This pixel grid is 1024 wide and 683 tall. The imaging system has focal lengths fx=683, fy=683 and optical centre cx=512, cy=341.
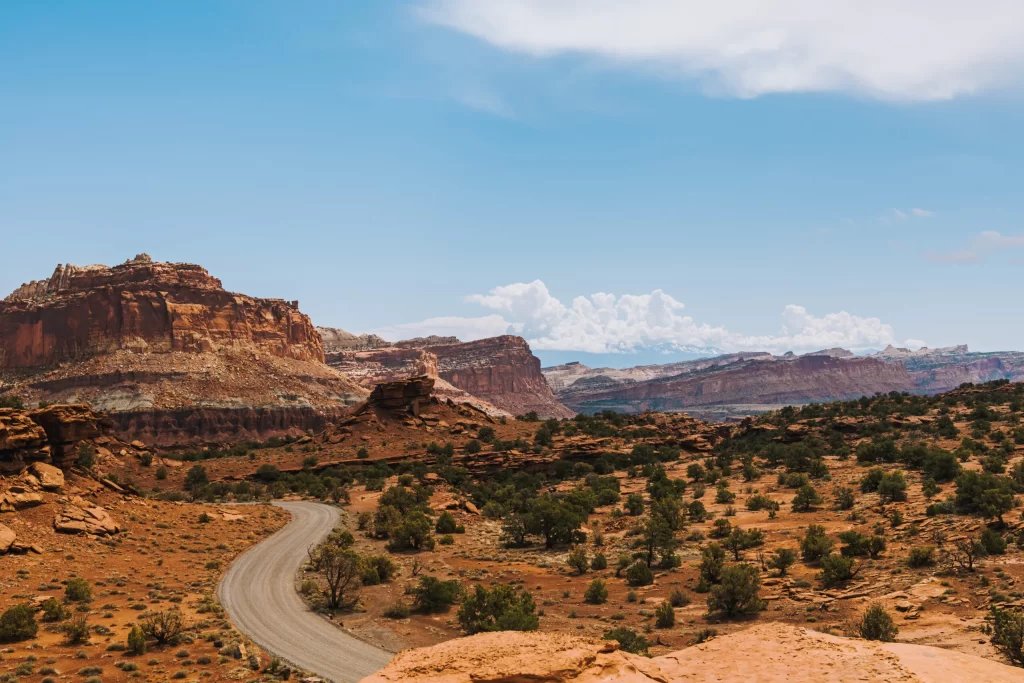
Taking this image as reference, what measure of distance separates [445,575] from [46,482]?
2392 centimetres

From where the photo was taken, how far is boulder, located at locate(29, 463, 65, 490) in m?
39.7

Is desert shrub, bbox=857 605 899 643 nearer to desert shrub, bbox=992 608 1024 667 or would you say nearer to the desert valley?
the desert valley

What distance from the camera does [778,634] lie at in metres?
9.80

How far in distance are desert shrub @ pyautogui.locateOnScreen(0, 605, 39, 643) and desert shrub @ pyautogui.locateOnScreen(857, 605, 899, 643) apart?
28.8 m

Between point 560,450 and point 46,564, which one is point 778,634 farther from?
point 560,450

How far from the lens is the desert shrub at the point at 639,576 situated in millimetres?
Answer: 33219

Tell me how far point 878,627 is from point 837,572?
843 cm

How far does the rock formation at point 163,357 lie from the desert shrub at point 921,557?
110598 millimetres

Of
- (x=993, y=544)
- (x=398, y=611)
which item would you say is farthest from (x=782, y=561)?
(x=398, y=611)

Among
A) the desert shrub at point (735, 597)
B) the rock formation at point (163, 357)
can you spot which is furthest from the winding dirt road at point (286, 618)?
the rock formation at point (163, 357)

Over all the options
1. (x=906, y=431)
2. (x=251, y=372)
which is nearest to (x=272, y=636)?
(x=906, y=431)

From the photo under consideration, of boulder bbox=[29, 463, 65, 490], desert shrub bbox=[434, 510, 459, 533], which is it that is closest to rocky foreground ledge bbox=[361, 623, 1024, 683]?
boulder bbox=[29, 463, 65, 490]

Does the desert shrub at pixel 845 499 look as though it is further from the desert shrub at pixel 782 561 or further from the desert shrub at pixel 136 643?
the desert shrub at pixel 136 643

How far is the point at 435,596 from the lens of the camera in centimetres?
3106
